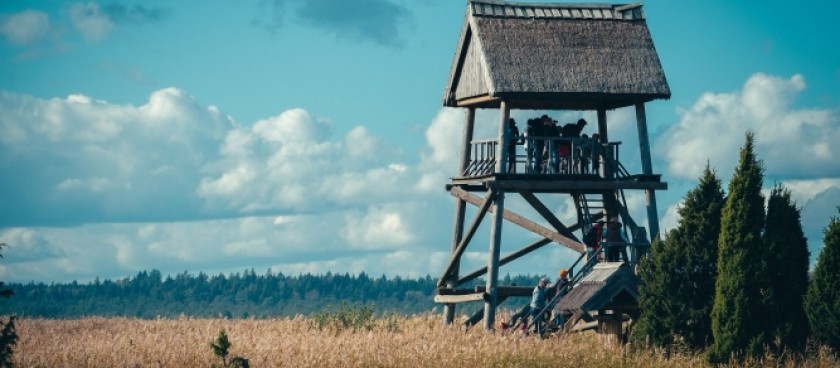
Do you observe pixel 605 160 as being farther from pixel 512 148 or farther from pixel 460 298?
pixel 460 298

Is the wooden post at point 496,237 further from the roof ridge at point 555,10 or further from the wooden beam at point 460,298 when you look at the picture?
the roof ridge at point 555,10

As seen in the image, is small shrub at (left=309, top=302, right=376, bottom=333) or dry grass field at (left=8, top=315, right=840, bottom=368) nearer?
dry grass field at (left=8, top=315, right=840, bottom=368)

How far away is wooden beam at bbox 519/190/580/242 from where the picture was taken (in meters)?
39.1

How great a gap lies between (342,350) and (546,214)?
7.27 meters

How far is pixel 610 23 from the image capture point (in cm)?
4016

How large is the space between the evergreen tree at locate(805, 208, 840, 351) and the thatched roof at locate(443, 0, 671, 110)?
6177 millimetres

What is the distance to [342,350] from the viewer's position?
115 ft

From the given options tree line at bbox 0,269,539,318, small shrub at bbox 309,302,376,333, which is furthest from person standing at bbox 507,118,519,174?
tree line at bbox 0,269,539,318

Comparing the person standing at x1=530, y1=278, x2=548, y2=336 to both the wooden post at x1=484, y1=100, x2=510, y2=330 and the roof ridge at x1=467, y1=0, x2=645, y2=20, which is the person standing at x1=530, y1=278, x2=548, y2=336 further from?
the roof ridge at x1=467, y1=0, x2=645, y2=20

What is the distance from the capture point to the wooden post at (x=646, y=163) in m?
39.0

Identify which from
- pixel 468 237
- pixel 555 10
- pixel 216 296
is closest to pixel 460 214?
pixel 468 237

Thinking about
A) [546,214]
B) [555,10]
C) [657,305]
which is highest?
[555,10]

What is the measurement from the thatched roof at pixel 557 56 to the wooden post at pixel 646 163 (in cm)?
40

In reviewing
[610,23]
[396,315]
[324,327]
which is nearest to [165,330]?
[324,327]
